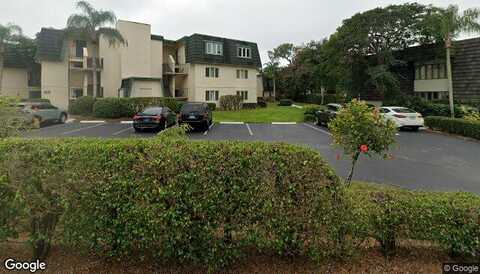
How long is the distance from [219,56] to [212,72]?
7.36 feet

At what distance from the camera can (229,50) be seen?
34156 millimetres

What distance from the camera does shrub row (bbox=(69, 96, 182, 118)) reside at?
78.1 feet

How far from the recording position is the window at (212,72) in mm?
32219

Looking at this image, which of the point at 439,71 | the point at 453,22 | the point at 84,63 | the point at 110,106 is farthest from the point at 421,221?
the point at 84,63

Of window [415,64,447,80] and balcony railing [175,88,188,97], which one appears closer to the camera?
window [415,64,447,80]

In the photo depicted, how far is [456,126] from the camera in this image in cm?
1627

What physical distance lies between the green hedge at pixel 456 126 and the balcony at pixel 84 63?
30137mm

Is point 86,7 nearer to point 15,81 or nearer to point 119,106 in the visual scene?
point 119,106

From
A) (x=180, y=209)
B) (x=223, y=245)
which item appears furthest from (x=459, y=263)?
(x=180, y=209)

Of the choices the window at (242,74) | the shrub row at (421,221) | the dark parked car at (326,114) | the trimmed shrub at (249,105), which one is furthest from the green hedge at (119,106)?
the shrub row at (421,221)

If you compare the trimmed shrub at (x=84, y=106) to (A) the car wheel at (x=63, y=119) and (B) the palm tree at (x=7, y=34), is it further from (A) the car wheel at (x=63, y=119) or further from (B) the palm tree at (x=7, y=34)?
(B) the palm tree at (x=7, y=34)

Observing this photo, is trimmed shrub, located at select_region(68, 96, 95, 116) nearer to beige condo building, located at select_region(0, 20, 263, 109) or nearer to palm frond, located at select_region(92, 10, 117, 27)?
beige condo building, located at select_region(0, 20, 263, 109)

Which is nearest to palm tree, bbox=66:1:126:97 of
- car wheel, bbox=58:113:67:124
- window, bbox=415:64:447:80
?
car wheel, bbox=58:113:67:124

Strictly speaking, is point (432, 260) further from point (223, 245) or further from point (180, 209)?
point (180, 209)
